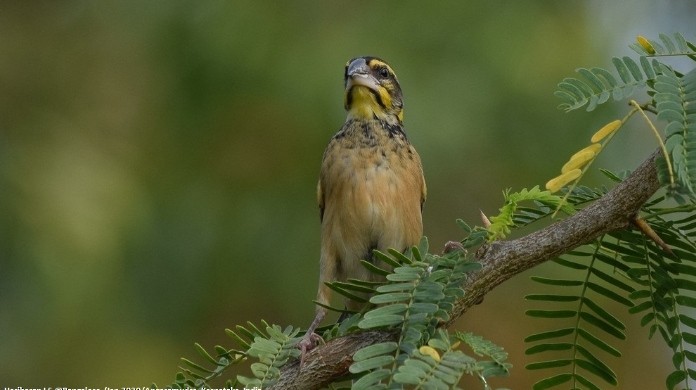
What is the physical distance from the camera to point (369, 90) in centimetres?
574

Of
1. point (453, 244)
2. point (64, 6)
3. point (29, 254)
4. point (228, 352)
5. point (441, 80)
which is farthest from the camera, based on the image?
point (64, 6)

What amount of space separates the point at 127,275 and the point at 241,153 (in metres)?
1.24

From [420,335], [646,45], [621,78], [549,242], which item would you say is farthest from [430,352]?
[646,45]

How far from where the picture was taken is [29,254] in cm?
635

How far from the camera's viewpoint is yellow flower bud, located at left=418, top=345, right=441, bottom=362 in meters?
2.56

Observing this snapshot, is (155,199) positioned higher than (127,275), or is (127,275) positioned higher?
(155,199)

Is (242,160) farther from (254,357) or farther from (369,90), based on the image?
(254,357)

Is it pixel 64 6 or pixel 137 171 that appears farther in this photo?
pixel 64 6

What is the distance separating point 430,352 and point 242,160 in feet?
15.7

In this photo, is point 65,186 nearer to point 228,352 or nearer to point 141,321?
point 141,321

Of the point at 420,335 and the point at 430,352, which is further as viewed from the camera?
the point at 420,335

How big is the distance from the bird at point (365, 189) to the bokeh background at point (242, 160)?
0.69 meters

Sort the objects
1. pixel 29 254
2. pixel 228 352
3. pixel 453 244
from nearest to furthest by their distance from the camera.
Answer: pixel 228 352
pixel 453 244
pixel 29 254

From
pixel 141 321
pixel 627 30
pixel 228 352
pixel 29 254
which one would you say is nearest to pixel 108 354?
pixel 141 321
